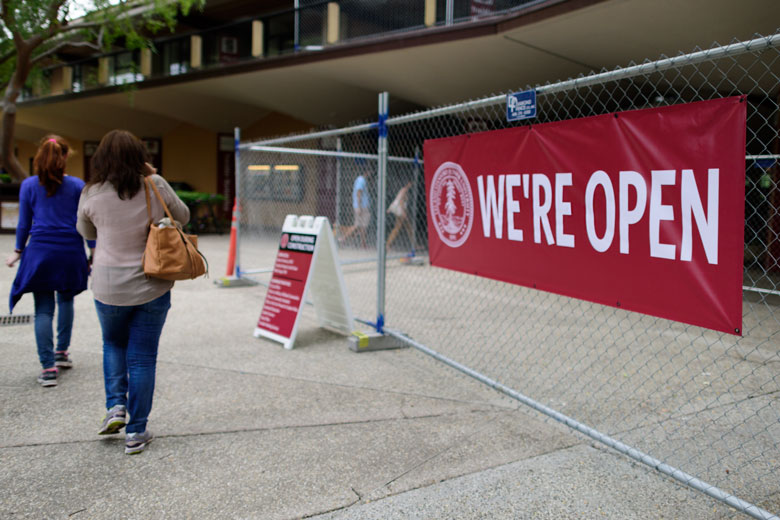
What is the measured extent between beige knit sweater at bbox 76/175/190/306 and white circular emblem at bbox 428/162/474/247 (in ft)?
6.71

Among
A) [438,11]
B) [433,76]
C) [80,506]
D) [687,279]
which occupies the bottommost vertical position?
[80,506]

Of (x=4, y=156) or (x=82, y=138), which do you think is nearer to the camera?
(x=4, y=156)

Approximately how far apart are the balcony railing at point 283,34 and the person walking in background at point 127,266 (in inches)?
342

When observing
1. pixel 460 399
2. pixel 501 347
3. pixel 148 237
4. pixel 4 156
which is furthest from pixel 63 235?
pixel 4 156

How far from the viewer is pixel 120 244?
3.04 m

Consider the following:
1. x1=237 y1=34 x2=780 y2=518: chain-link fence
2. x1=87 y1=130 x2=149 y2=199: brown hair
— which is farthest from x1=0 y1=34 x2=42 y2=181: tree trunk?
x1=87 y1=130 x2=149 y2=199: brown hair

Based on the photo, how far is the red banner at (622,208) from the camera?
2498mm

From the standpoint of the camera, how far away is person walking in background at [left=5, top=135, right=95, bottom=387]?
3871 mm

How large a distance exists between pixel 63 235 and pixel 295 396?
1.99 m

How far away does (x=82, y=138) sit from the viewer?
27.0 metres

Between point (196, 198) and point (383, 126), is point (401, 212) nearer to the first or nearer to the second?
point (383, 126)

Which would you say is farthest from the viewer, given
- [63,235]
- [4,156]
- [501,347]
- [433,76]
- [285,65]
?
[4,156]

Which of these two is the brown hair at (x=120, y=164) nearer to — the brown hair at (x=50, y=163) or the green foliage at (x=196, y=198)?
the brown hair at (x=50, y=163)

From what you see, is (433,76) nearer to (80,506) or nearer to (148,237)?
(148,237)
